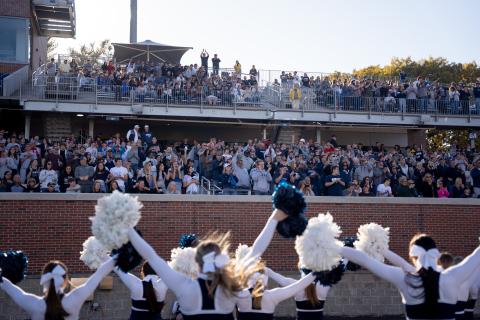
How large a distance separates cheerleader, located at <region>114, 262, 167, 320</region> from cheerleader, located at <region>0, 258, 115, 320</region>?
1.82 m

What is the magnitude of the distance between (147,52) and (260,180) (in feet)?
39.3

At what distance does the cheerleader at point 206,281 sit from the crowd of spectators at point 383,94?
65.9 feet

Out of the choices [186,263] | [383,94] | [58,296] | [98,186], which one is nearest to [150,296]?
[186,263]

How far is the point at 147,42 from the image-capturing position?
26.3 metres

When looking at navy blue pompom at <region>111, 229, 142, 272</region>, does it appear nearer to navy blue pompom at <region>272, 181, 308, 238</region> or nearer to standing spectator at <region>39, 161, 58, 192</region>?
navy blue pompom at <region>272, 181, 308, 238</region>

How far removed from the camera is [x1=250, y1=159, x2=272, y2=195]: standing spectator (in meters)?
16.0

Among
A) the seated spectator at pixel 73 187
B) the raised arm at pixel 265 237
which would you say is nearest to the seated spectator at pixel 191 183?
the seated spectator at pixel 73 187

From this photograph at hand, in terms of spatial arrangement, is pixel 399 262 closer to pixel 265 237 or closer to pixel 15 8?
pixel 265 237

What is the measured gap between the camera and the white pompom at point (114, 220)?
4.94 m

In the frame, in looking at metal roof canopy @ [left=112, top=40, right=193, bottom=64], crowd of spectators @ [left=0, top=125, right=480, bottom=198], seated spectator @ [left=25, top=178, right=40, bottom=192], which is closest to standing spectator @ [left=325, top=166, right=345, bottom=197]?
crowd of spectators @ [left=0, top=125, right=480, bottom=198]

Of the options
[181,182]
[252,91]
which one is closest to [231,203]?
[181,182]

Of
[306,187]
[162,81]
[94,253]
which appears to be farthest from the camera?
[162,81]

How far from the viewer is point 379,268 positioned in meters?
5.16

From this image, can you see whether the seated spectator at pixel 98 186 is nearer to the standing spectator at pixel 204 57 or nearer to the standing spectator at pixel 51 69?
the standing spectator at pixel 51 69
